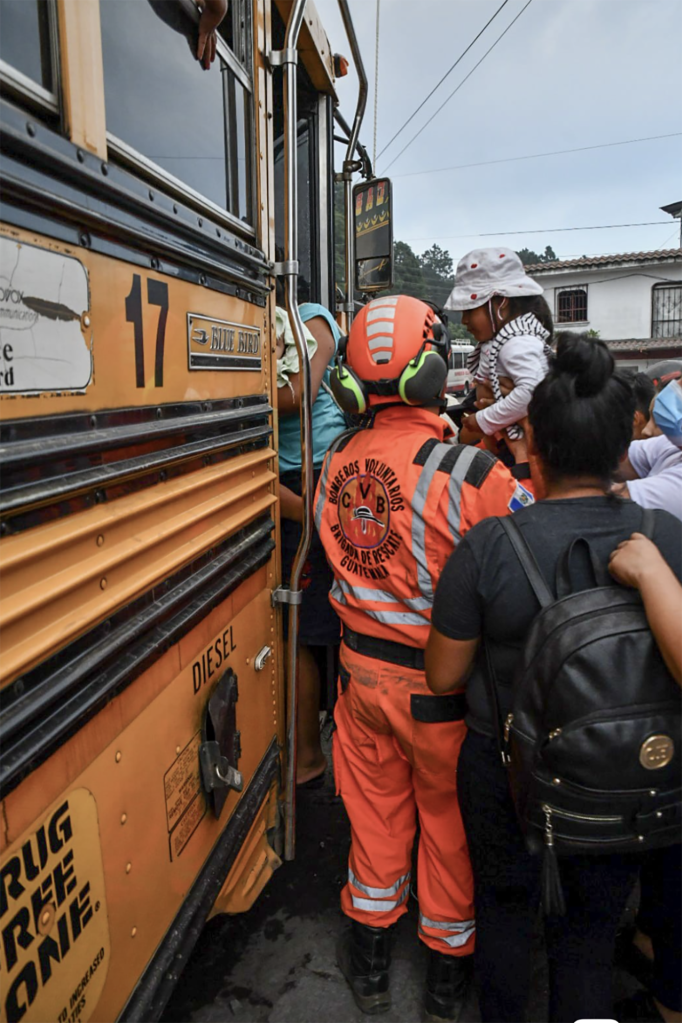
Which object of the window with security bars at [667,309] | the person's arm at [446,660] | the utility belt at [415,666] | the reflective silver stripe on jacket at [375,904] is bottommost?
the reflective silver stripe on jacket at [375,904]

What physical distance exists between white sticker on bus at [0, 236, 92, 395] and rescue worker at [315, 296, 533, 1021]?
973mm

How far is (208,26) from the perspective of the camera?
164cm

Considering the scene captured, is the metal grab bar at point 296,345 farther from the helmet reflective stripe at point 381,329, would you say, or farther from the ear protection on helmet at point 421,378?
the ear protection on helmet at point 421,378

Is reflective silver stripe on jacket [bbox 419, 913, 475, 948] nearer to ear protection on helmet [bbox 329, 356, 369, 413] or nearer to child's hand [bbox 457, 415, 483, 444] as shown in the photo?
ear protection on helmet [bbox 329, 356, 369, 413]

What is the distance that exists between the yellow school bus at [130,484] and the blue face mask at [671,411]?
1.10m

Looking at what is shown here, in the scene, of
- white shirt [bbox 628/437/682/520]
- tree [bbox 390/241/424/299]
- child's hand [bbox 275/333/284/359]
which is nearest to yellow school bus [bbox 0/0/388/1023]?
child's hand [bbox 275/333/284/359]

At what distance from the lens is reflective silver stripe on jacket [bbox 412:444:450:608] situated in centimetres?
189

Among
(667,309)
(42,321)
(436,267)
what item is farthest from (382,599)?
(436,267)

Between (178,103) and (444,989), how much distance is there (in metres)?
2.49

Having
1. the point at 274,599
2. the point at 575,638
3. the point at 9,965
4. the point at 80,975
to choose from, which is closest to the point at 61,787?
the point at 9,965

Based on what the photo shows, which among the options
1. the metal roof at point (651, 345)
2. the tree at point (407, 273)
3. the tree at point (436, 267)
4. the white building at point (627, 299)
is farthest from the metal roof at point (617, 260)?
the tree at point (436, 267)

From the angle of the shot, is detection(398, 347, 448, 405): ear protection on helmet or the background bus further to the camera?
the background bus

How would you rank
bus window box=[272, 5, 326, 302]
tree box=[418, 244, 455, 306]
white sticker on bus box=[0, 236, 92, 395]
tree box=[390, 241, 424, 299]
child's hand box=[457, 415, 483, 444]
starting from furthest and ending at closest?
tree box=[418, 244, 455, 306] < tree box=[390, 241, 424, 299] < child's hand box=[457, 415, 483, 444] < bus window box=[272, 5, 326, 302] < white sticker on bus box=[0, 236, 92, 395]

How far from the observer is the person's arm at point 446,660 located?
5.48 feet
